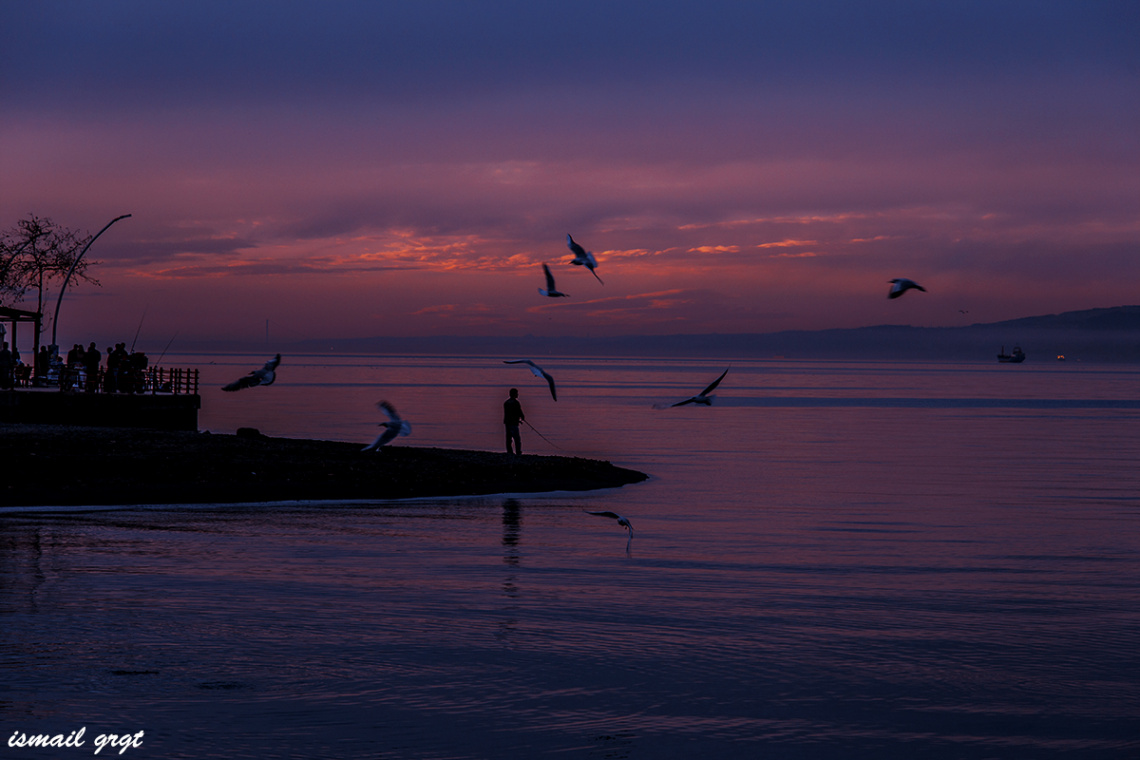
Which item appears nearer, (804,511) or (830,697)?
(830,697)

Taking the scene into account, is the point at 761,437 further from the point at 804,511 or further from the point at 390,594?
the point at 390,594

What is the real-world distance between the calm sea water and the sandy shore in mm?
1793

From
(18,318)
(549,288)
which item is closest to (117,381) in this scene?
(18,318)

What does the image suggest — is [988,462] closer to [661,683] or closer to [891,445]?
[891,445]

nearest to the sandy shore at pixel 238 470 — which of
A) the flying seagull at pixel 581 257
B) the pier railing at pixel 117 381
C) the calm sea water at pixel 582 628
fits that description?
the calm sea water at pixel 582 628

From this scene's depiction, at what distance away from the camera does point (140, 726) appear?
967 cm

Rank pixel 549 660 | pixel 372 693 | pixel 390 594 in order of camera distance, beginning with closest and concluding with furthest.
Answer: pixel 372 693 < pixel 549 660 < pixel 390 594

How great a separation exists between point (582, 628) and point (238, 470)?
1904 cm

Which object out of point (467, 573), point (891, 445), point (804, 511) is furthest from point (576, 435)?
point (467, 573)

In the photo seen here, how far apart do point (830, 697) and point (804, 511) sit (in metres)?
15.8

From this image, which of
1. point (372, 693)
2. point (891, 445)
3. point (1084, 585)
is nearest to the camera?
point (372, 693)

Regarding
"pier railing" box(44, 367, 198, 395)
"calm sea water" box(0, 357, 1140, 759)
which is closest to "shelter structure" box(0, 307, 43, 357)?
"pier railing" box(44, 367, 198, 395)

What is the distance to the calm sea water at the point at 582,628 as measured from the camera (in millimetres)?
9945

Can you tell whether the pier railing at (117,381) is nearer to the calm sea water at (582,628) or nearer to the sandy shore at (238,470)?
the sandy shore at (238,470)
